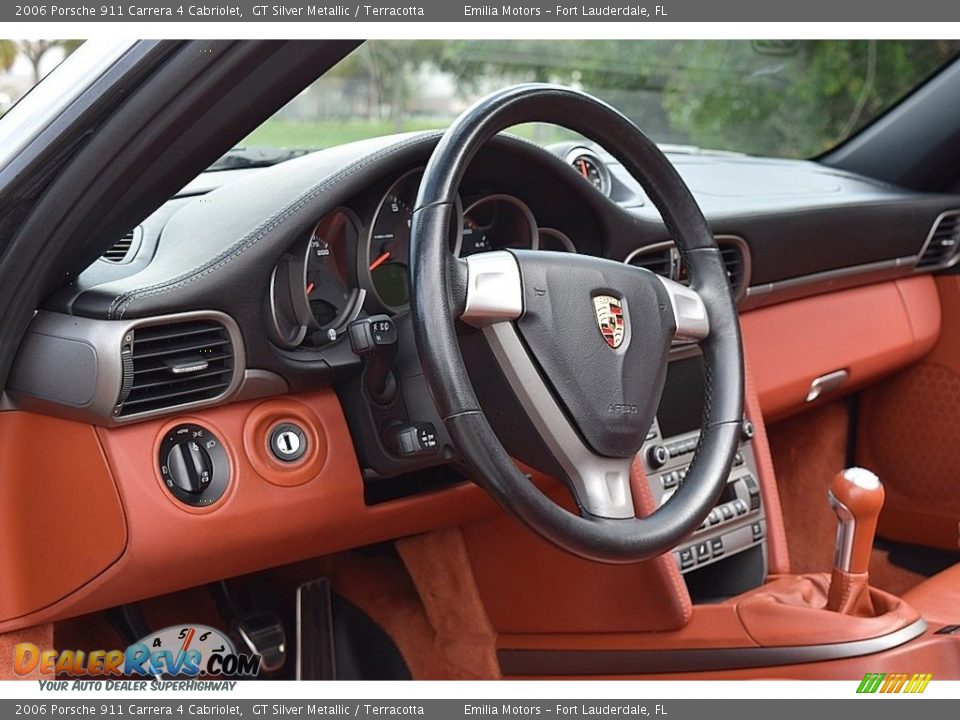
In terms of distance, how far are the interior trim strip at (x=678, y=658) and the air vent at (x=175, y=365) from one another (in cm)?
79

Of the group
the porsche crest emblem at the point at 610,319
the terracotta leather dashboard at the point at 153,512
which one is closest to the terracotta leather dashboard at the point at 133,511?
the terracotta leather dashboard at the point at 153,512

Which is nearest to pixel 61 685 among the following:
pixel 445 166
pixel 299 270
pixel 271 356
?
pixel 271 356

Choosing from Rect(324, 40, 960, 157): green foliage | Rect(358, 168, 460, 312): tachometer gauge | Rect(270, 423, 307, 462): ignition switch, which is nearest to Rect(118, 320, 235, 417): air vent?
Rect(270, 423, 307, 462): ignition switch

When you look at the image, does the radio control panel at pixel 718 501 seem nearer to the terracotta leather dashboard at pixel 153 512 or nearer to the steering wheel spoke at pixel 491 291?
the terracotta leather dashboard at pixel 153 512

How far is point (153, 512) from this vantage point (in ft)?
4.63

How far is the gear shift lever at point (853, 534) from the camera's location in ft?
5.15

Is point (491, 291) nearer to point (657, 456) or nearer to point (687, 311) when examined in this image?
point (687, 311)

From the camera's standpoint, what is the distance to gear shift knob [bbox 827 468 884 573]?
5.14 feet

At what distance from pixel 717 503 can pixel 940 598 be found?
382mm

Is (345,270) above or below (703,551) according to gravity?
above

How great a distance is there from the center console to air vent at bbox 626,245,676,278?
0.16 meters

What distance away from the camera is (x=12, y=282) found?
1.27 metres

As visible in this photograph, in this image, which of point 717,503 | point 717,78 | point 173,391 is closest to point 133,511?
point 173,391

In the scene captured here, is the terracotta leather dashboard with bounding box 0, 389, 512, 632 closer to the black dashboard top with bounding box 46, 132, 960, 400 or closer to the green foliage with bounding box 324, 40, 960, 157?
the black dashboard top with bounding box 46, 132, 960, 400
